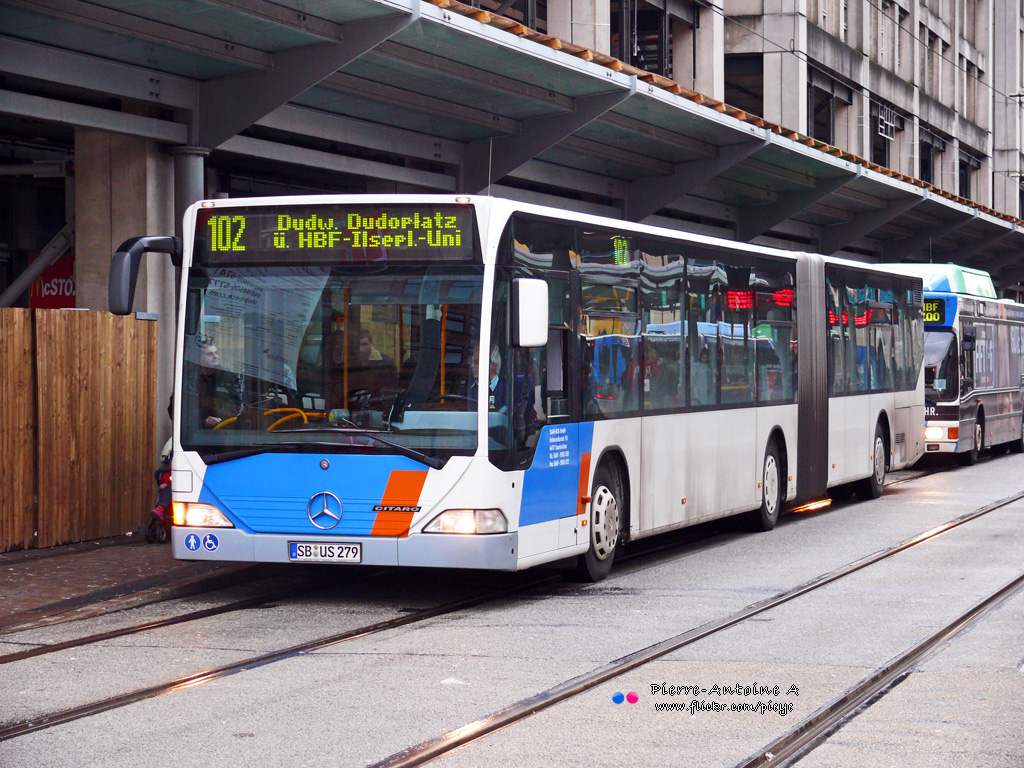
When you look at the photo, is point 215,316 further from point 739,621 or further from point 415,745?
point 415,745

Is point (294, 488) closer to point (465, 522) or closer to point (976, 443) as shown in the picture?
point (465, 522)

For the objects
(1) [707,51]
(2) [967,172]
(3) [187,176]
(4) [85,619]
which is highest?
(2) [967,172]

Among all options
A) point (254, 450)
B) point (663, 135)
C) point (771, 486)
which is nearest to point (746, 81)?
point (663, 135)

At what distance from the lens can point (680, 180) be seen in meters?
21.8

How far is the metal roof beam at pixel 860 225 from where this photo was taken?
95.3ft

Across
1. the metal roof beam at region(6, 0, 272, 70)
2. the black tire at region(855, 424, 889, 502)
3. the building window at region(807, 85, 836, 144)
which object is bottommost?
the black tire at region(855, 424, 889, 502)

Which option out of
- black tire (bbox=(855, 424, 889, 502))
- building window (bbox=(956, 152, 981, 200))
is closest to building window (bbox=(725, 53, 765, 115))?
black tire (bbox=(855, 424, 889, 502))

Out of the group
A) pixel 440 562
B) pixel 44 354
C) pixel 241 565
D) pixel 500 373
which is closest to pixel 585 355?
pixel 500 373

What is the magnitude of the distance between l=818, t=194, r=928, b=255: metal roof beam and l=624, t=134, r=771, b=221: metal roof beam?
27.8 ft

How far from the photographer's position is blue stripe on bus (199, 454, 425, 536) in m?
9.27

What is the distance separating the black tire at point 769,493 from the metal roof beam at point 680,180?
7.52m

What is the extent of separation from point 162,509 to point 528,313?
4.44 m

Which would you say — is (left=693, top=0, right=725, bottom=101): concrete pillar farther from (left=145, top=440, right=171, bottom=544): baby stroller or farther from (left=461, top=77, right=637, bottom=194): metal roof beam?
(left=145, top=440, right=171, bottom=544): baby stroller

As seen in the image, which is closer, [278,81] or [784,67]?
[278,81]
